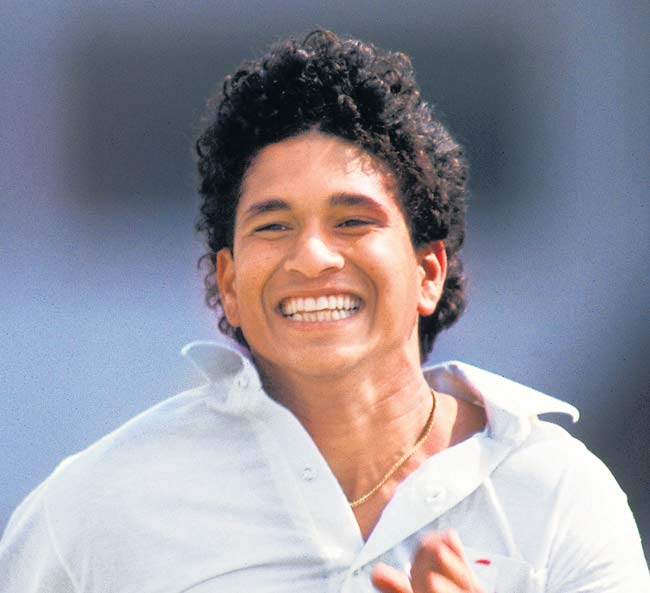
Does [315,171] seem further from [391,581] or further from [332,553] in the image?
[391,581]

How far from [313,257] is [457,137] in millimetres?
2821

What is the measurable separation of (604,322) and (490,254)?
0.52 m

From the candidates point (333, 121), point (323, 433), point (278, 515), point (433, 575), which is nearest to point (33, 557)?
point (278, 515)

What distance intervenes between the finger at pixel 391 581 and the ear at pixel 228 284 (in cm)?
70

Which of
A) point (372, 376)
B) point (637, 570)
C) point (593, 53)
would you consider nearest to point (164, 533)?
point (372, 376)

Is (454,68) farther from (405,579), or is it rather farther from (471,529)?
(405,579)

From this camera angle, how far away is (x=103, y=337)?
4.75 m

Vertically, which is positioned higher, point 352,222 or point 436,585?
point 352,222

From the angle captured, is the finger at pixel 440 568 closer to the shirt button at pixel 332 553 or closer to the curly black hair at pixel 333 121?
the shirt button at pixel 332 553

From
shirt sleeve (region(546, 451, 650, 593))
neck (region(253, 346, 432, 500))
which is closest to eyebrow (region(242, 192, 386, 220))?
neck (region(253, 346, 432, 500))

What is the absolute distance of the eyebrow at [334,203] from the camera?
230 centimetres

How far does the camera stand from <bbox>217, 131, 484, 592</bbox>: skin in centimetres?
229

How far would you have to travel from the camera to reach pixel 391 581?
6.16 feet

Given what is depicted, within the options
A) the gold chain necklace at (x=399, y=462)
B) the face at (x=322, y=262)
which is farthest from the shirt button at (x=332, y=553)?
the face at (x=322, y=262)
